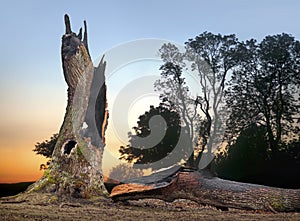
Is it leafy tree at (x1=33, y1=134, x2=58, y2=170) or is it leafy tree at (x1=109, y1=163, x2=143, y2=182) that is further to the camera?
leafy tree at (x1=33, y1=134, x2=58, y2=170)

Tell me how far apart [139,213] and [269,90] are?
44.0 ft

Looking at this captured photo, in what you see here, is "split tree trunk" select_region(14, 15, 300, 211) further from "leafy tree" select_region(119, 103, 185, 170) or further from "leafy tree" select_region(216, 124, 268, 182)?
"leafy tree" select_region(216, 124, 268, 182)

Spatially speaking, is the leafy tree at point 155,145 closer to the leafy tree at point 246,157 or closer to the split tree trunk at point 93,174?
the leafy tree at point 246,157

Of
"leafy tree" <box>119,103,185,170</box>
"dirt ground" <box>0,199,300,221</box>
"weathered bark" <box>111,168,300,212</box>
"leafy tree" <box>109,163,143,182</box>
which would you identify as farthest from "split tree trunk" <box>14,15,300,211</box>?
"leafy tree" <box>119,103,185,170</box>

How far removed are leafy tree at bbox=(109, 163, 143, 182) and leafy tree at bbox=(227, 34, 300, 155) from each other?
557 cm

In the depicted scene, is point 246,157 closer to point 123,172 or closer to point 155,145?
point 155,145

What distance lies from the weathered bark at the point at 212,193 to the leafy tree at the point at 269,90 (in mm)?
8958

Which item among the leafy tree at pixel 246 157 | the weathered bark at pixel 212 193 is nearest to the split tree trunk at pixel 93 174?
the weathered bark at pixel 212 193

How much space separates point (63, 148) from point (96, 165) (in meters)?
1.22

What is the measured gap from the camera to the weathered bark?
967cm

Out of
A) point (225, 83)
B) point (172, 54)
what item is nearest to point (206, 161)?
point (225, 83)

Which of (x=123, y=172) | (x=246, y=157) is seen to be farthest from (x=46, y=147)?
(x=246, y=157)

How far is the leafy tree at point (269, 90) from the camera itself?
61.4 feet

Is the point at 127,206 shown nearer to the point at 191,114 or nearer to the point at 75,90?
the point at 75,90
